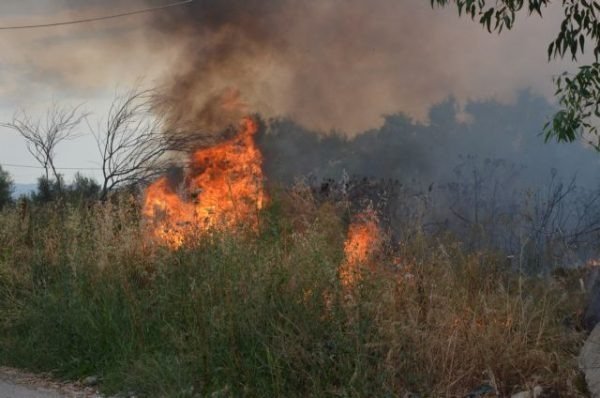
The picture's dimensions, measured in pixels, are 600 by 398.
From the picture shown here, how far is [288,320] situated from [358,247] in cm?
180

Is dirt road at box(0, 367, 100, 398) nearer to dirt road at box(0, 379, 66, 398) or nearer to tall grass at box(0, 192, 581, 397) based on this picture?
dirt road at box(0, 379, 66, 398)

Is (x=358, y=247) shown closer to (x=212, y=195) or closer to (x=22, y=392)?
(x=212, y=195)

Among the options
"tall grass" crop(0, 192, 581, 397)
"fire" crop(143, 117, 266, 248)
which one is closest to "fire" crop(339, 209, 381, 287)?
"tall grass" crop(0, 192, 581, 397)

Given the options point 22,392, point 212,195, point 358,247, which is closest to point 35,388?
point 22,392

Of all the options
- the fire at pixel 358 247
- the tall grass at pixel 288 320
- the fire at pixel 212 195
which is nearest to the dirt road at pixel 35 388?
the tall grass at pixel 288 320

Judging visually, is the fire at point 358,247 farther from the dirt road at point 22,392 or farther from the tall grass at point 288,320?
the dirt road at point 22,392

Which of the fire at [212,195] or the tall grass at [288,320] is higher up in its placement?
the fire at [212,195]

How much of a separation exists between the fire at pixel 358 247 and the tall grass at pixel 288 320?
14cm

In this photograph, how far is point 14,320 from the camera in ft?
25.9

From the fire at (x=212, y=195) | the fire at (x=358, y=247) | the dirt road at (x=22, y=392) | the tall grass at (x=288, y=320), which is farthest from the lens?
the fire at (x=212, y=195)

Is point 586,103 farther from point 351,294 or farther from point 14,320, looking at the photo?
point 14,320

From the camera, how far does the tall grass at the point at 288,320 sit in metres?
5.20

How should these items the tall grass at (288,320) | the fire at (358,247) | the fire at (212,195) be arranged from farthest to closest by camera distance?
the fire at (212,195), the fire at (358,247), the tall grass at (288,320)

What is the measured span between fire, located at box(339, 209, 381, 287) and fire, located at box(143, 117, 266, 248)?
3.86 feet
